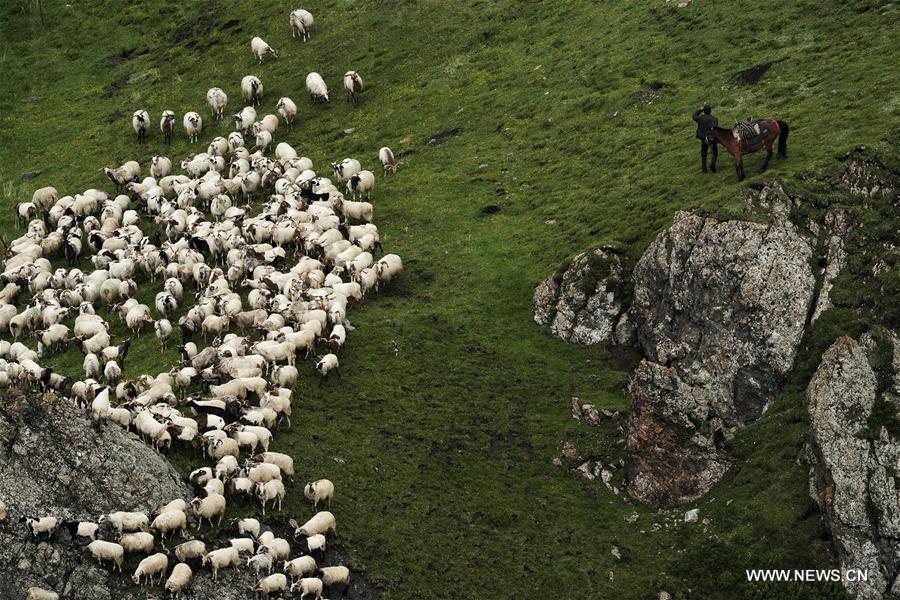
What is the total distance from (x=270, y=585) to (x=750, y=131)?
68.0ft

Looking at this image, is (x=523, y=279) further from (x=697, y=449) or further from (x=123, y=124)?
(x=123, y=124)

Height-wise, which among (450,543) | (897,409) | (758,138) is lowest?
(450,543)

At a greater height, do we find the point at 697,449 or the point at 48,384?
the point at 48,384

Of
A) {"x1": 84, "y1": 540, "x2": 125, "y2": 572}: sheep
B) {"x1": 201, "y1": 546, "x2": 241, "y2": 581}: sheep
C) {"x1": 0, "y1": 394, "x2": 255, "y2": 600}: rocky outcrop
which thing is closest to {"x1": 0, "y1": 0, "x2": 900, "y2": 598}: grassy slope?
{"x1": 201, "y1": 546, "x2": 241, "y2": 581}: sheep

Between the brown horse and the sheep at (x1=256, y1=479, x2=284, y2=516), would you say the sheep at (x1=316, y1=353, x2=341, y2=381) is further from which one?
the brown horse

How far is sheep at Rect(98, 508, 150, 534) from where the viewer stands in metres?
25.3

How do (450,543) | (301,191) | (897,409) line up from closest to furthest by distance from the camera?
(897,409), (450,543), (301,191)

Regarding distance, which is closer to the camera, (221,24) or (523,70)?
(523,70)

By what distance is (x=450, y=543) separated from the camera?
28500 mm

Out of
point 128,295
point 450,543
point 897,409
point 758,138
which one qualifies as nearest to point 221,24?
point 128,295

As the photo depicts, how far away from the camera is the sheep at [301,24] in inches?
2434

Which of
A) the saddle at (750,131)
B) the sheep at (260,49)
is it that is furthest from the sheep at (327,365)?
the sheep at (260,49)

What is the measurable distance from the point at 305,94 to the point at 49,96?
53.6 ft

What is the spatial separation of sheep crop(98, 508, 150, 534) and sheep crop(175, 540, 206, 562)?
39.6 inches
